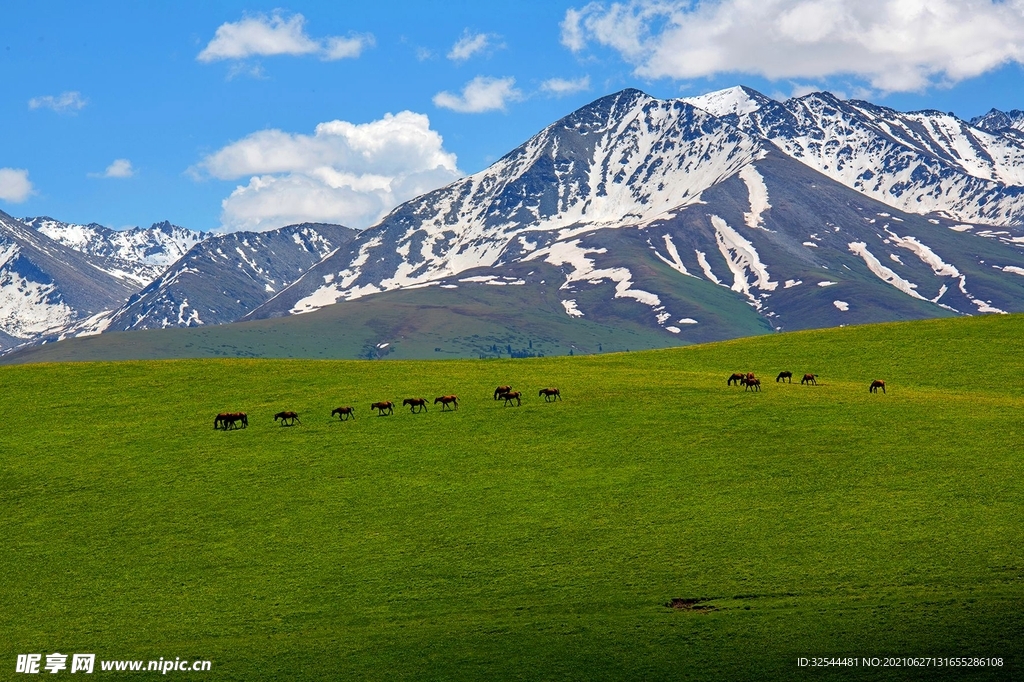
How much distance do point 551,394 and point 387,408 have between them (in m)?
13.3

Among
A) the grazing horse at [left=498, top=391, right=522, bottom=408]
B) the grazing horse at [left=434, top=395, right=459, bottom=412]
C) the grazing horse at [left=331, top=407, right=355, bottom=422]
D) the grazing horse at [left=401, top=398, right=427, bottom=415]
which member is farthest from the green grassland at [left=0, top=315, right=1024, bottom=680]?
the grazing horse at [left=401, top=398, right=427, bottom=415]

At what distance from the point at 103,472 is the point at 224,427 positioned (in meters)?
10.7

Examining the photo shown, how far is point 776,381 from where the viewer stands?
88.8 meters

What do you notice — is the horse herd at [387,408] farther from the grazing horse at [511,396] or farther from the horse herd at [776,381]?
the horse herd at [776,381]

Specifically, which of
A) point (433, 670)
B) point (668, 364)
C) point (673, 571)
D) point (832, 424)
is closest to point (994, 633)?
point (673, 571)

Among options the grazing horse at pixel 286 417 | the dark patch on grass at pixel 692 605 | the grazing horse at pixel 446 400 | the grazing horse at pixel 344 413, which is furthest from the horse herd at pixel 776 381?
the dark patch on grass at pixel 692 605

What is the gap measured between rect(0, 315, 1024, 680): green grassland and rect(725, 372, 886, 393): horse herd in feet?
6.21

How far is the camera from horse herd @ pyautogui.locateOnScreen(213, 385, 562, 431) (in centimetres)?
7519

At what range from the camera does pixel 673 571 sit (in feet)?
155

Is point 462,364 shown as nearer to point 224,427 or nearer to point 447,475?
point 224,427

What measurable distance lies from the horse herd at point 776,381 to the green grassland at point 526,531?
1892mm

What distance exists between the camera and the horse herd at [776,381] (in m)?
81.4

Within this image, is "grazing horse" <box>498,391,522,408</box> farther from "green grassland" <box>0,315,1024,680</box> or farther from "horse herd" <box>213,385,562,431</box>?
"green grassland" <box>0,315,1024,680</box>

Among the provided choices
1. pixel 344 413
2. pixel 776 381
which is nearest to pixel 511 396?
pixel 344 413
